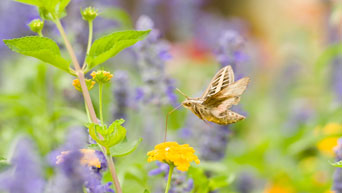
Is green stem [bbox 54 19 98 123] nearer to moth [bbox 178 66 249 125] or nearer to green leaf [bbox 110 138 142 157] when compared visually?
green leaf [bbox 110 138 142 157]

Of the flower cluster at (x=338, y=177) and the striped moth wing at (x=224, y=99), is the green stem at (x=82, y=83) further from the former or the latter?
the flower cluster at (x=338, y=177)

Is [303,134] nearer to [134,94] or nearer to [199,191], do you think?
[134,94]

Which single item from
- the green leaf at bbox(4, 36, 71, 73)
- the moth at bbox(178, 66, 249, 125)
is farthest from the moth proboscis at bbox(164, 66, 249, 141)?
the green leaf at bbox(4, 36, 71, 73)

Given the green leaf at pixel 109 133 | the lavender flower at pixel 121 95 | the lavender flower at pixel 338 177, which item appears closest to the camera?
the green leaf at pixel 109 133

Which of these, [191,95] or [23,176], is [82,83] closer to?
[23,176]

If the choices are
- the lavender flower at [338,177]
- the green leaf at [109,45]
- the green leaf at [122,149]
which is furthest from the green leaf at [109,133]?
the lavender flower at [338,177]

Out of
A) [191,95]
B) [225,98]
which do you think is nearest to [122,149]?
[225,98]
